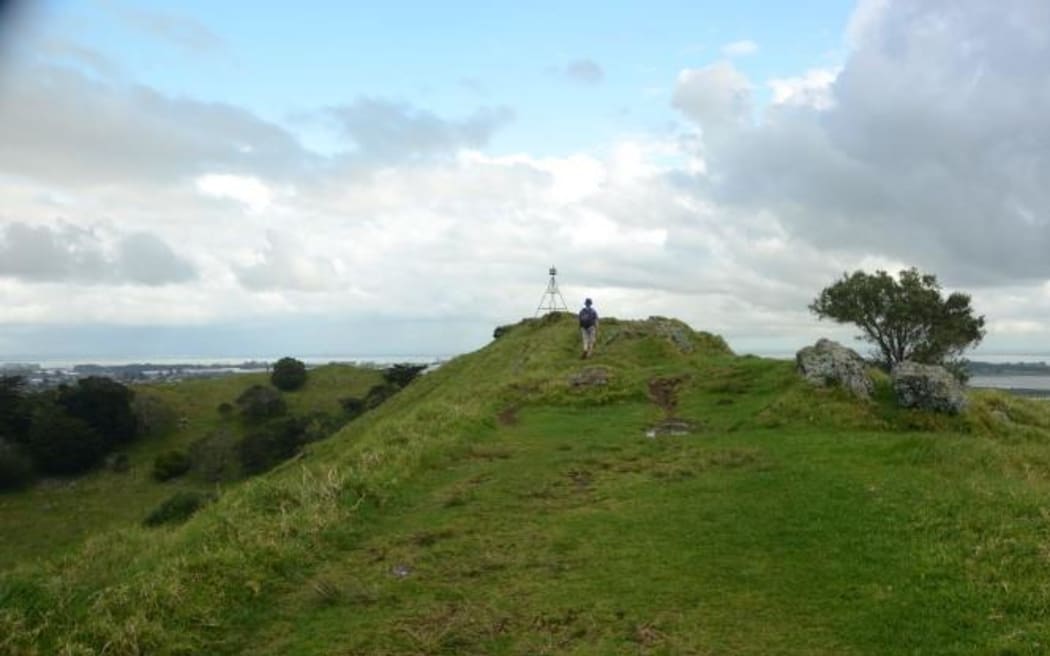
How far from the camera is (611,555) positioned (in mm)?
11930

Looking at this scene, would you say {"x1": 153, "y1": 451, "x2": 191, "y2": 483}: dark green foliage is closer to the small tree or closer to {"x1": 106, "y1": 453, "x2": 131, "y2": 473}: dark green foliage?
{"x1": 106, "y1": 453, "x2": 131, "y2": 473}: dark green foliage

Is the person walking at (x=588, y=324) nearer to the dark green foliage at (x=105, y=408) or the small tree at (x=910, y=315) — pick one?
the small tree at (x=910, y=315)

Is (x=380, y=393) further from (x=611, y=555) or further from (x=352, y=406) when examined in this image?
(x=611, y=555)

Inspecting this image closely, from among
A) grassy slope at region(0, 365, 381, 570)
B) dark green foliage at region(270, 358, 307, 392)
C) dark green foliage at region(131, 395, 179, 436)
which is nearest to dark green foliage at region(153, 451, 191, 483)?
grassy slope at region(0, 365, 381, 570)

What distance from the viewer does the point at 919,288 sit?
56.4 meters

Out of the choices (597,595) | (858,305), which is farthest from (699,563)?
(858,305)

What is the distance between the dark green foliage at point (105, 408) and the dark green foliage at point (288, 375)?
23.7 metres

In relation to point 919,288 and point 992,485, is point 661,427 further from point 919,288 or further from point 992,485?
point 919,288

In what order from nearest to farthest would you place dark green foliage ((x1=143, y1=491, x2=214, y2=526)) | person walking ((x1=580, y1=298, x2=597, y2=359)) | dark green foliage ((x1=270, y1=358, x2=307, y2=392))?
person walking ((x1=580, y1=298, x2=597, y2=359))
dark green foliage ((x1=143, y1=491, x2=214, y2=526))
dark green foliage ((x1=270, y1=358, x2=307, y2=392))

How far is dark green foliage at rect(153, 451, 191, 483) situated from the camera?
79.1 metres

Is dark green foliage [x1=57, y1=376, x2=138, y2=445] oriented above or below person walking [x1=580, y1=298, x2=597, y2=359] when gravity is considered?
below

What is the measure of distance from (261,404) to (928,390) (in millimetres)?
87915

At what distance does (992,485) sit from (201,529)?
1395 centimetres

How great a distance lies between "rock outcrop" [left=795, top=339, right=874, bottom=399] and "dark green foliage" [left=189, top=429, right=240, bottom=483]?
204ft
